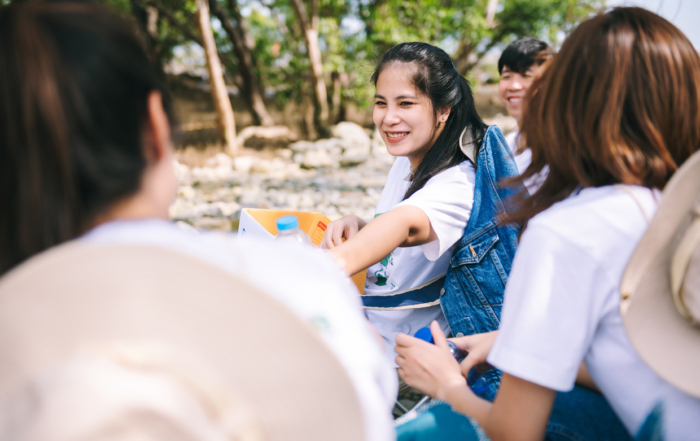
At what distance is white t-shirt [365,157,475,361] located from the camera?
1744 mm

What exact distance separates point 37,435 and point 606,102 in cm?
120

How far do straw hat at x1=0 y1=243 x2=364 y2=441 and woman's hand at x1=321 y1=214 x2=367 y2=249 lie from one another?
1.15 m

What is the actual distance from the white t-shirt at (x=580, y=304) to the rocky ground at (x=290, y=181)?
12.7 ft

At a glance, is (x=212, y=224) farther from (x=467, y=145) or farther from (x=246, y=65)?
(x=246, y=65)

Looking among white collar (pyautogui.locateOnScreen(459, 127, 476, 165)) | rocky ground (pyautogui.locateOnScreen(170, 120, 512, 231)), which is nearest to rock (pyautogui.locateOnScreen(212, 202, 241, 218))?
rocky ground (pyautogui.locateOnScreen(170, 120, 512, 231))

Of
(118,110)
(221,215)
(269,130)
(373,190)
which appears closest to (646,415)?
(118,110)

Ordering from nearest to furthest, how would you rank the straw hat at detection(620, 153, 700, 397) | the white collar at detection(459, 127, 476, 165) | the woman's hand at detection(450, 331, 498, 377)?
the straw hat at detection(620, 153, 700, 397) < the woman's hand at detection(450, 331, 498, 377) < the white collar at detection(459, 127, 476, 165)

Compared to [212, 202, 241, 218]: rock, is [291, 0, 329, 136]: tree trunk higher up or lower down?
higher up

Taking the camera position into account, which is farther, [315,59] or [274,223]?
[315,59]

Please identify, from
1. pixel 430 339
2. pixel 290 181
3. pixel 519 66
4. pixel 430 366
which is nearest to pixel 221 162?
pixel 290 181

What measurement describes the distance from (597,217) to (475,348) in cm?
64

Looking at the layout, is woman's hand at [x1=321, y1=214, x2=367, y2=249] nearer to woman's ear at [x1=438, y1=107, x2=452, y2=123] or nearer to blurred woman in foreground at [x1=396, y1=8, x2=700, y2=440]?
woman's ear at [x1=438, y1=107, x2=452, y2=123]

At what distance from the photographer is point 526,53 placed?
11.0 ft

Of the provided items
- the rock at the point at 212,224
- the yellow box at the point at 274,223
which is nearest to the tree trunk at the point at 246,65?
the rock at the point at 212,224
